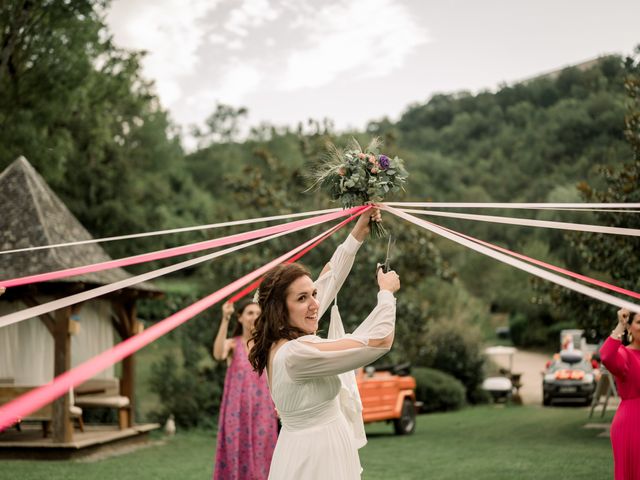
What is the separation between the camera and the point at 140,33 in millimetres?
24609

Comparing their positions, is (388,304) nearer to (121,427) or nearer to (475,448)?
(475,448)

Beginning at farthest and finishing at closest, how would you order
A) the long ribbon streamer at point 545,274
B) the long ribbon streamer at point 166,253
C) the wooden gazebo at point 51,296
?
the wooden gazebo at point 51,296 < the long ribbon streamer at point 166,253 < the long ribbon streamer at point 545,274

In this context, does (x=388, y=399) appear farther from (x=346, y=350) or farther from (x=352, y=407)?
(x=346, y=350)

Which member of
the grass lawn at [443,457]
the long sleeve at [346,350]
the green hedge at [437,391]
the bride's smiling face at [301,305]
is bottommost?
the green hedge at [437,391]

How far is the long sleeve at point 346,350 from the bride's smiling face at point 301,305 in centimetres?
28

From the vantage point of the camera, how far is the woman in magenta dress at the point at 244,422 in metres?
7.62

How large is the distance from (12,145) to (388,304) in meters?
15.5

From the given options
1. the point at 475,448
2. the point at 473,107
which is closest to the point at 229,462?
the point at 475,448

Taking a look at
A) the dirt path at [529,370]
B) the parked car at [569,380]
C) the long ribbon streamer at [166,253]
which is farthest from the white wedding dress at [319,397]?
the dirt path at [529,370]

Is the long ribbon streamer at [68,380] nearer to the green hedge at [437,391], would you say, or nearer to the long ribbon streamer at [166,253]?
the long ribbon streamer at [166,253]

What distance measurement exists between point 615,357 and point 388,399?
34.7 ft

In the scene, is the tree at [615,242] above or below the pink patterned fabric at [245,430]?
above

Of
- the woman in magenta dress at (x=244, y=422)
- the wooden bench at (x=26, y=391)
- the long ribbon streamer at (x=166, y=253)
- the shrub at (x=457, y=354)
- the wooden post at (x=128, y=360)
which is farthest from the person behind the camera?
the shrub at (x=457, y=354)

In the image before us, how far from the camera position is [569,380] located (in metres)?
22.4
